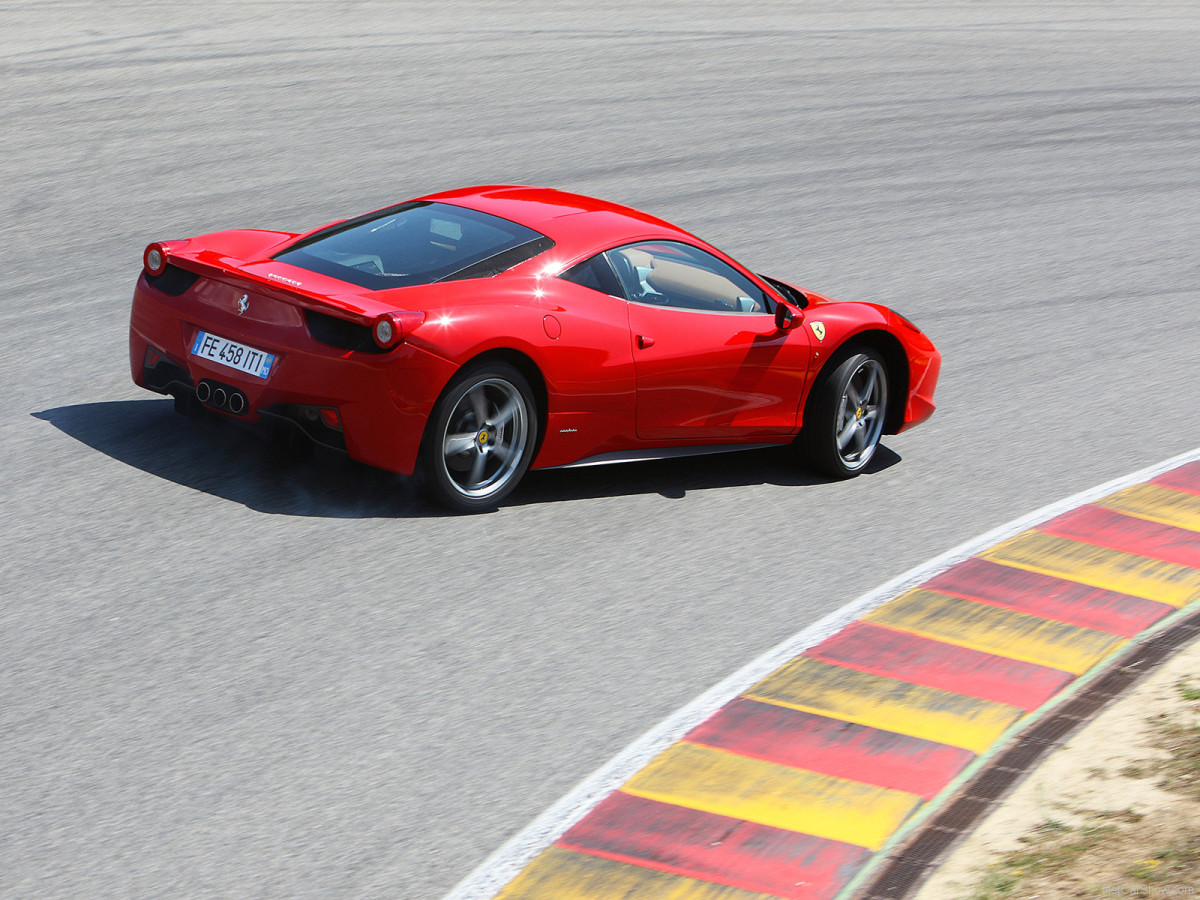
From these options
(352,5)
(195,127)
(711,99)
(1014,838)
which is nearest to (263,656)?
(1014,838)

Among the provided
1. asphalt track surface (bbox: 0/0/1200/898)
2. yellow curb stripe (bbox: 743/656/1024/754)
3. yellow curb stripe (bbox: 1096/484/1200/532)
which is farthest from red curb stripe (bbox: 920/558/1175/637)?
yellow curb stripe (bbox: 1096/484/1200/532)

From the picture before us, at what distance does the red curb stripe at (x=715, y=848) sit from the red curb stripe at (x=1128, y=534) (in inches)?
122

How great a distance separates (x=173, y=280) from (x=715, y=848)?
11.9 ft

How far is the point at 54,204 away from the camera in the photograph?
→ 1112 centimetres

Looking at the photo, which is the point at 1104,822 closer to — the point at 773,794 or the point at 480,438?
the point at 773,794

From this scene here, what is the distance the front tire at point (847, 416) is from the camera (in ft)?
23.9

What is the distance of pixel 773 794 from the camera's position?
442cm

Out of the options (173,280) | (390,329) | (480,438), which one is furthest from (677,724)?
(173,280)

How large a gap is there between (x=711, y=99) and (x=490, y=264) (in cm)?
1079

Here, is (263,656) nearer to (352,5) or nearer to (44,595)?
(44,595)

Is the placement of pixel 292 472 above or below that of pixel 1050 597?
above

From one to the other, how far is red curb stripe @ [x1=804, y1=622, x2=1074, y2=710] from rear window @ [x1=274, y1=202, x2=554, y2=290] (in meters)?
2.19

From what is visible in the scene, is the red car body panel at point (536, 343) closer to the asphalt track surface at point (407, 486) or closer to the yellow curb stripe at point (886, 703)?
the asphalt track surface at point (407, 486)

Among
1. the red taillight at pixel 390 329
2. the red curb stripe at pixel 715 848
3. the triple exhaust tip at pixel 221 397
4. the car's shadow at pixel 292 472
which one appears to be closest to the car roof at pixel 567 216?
the red taillight at pixel 390 329
